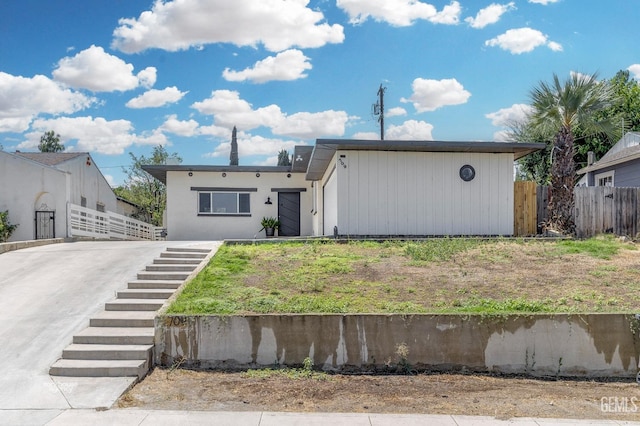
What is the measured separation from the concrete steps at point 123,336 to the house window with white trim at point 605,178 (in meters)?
17.0

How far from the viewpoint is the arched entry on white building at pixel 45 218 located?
16.5 metres

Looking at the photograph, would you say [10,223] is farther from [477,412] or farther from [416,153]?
[477,412]

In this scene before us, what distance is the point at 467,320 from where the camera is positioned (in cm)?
564

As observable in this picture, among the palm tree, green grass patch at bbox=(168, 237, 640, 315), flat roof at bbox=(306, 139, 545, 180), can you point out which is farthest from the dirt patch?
the palm tree

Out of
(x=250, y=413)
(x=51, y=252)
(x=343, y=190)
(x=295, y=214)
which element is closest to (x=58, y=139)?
(x=295, y=214)

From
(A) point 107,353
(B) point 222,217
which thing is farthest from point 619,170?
(A) point 107,353

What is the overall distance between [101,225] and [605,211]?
54.3 feet

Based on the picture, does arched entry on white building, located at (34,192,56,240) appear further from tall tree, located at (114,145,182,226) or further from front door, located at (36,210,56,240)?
tall tree, located at (114,145,182,226)

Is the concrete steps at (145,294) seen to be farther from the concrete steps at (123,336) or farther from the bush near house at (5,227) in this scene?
the bush near house at (5,227)

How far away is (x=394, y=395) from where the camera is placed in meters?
4.87

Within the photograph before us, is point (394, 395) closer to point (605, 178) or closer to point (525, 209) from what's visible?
point (525, 209)

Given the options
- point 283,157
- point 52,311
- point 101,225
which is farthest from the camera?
point 283,157

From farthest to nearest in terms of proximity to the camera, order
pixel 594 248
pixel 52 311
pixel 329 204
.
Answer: pixel 329 204
pixel 594 248
pixel 52 311

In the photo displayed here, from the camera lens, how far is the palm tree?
494 inches
